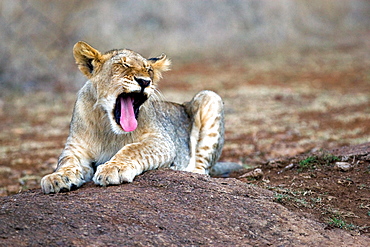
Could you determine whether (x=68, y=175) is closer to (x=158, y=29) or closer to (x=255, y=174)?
(x=255, y=174)

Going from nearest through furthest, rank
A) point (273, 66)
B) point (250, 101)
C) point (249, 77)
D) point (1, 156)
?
1. point (1, 156)
2. point (250, 101)
3. point (249, 77)
4. point (273, 66)

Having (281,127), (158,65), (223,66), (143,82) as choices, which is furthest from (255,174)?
(223,66)

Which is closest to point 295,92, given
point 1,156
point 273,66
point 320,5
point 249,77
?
point 249,77

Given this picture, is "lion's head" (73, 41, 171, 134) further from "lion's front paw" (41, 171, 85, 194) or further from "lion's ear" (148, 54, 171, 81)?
"lion's front paw" (41, 171, 85, 194)

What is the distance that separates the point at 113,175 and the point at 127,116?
0.66m

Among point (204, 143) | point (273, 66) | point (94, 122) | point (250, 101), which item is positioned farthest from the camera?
point (273, 66)

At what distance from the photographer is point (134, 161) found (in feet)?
14.9

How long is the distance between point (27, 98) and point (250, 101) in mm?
5894

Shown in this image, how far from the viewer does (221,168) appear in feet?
21.4

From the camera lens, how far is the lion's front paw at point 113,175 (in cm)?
427

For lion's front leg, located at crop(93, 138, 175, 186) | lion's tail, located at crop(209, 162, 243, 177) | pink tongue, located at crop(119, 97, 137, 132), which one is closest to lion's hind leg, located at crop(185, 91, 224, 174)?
lion's tail, located at crop(209, 162, 243, 177)

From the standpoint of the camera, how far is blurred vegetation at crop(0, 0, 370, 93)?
601 inches

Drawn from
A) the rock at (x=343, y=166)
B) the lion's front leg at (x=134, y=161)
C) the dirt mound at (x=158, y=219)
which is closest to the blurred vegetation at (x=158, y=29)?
the lion's front leg at (x=134, y=161)

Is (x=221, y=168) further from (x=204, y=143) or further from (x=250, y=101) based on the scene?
(x=250, y=101)
